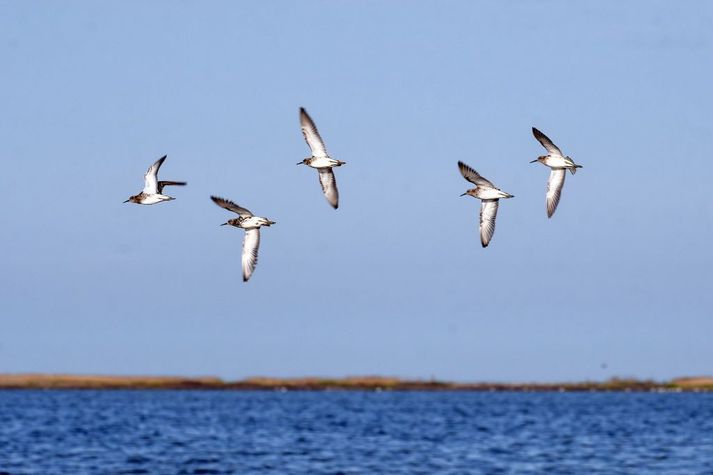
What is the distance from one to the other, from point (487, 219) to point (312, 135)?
351 cm

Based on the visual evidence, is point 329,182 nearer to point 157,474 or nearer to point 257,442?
point 157,474

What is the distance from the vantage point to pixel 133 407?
431 feet

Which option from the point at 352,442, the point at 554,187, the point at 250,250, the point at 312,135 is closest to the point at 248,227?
the point at 250,250

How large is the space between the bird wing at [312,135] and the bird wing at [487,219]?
9.79 feet

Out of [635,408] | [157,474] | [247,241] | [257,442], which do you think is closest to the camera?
[247,241]

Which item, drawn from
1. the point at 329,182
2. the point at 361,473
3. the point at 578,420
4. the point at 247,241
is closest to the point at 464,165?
the point at 329,182

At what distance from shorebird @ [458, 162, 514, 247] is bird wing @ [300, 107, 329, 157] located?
2.74 m

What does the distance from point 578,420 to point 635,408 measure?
2822 cm

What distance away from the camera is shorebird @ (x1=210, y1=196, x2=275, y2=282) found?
19.3 meters

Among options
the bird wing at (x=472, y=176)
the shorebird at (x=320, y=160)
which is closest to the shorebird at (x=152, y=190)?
the shorebird at (x=320, y=160)

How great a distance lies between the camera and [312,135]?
21766 millimetres

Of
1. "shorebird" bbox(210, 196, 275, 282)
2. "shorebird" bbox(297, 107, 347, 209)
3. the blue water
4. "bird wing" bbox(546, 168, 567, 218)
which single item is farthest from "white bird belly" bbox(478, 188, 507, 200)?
the blue water

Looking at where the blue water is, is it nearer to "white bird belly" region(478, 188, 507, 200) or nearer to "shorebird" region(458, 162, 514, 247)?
"shorebird" region(458, 162, 514, 247)

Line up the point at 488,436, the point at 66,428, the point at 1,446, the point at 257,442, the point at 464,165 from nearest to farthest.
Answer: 1. the point at 464,165
2. the point at 1,446
3. the point at 257,442
4. the point at 488,436
5. the point at 66,428
